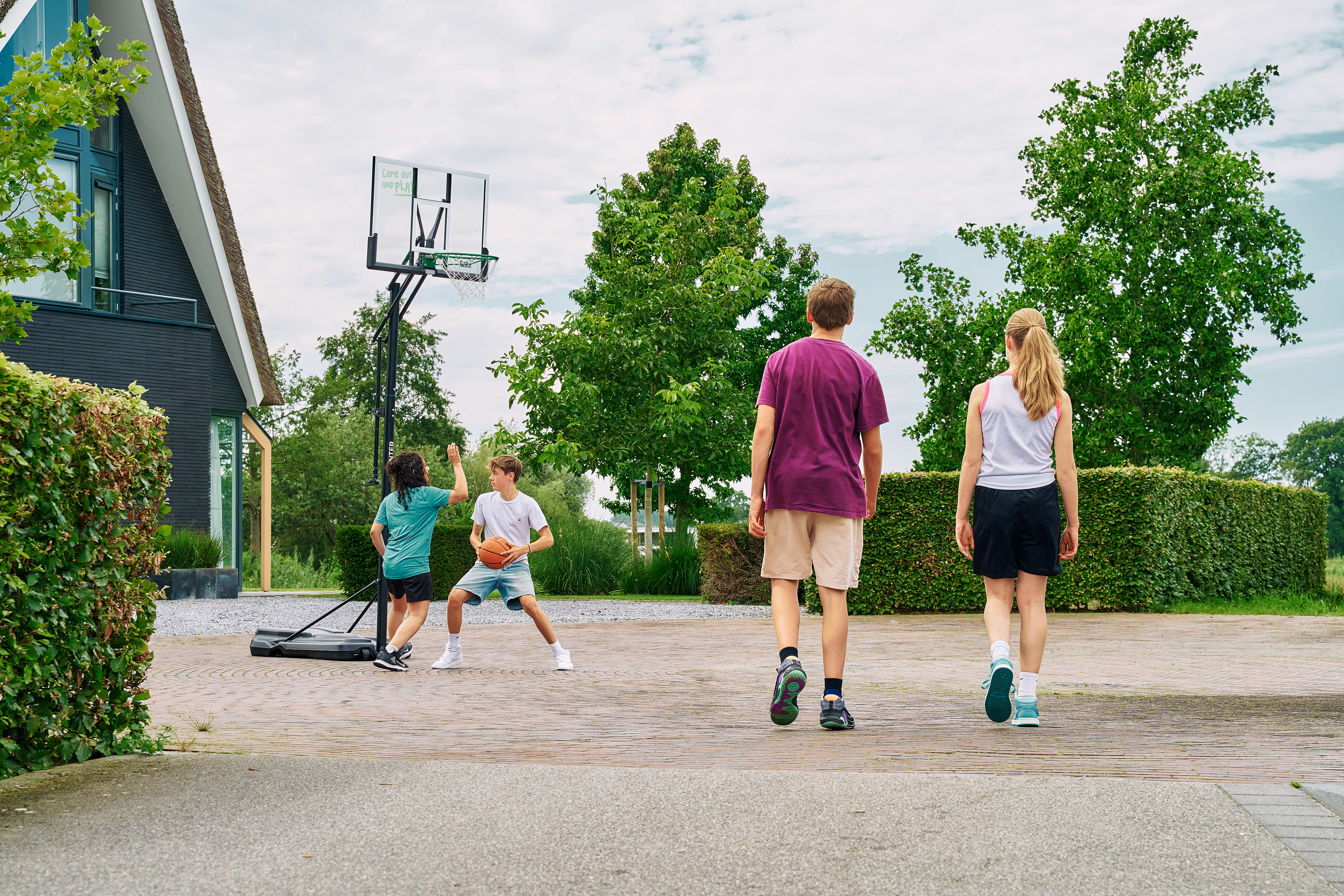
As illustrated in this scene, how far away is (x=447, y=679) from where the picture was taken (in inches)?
313

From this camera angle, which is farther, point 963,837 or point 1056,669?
point 1056,669

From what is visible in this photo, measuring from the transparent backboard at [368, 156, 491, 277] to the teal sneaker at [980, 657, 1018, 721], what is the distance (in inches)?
239

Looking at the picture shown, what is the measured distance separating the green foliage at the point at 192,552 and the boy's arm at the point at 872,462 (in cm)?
1689

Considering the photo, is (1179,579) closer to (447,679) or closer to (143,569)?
(447,679)

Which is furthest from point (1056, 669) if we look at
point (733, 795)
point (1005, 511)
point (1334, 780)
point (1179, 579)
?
point (1179, 579)

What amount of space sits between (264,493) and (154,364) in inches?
218

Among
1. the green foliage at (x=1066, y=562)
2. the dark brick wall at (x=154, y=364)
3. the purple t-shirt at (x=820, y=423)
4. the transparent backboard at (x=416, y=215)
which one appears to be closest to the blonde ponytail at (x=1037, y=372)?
the purple t-shirt at (x=820, y=423)

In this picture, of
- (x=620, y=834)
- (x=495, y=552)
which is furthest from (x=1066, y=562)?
(x=620, y=834)

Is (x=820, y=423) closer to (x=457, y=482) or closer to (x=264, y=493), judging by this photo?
(x=457, y=482)

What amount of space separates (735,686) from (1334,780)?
155 inches

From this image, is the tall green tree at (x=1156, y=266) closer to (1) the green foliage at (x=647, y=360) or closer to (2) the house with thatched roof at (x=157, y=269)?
(1) the green foliage at (x=647, y=360)

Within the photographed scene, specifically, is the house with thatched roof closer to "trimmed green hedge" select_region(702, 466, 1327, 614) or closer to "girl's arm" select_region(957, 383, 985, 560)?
"trimmed green hedge" select_region(702, 466, 1327, 614)

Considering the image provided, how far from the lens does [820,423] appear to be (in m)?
5.27

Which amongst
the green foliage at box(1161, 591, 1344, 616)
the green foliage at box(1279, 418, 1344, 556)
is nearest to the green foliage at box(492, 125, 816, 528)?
the green foliage at box(1161, 591, 1344, 616)
